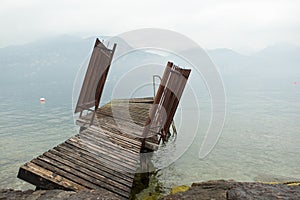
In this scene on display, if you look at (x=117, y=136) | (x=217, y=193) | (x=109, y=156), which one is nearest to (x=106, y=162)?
(x=109, y=156)

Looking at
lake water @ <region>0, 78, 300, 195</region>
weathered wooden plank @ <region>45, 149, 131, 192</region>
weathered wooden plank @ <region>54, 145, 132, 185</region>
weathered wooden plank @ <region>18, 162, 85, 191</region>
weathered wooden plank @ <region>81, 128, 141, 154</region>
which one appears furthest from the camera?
lake water @ <region>0, 78, 300, 195</region>

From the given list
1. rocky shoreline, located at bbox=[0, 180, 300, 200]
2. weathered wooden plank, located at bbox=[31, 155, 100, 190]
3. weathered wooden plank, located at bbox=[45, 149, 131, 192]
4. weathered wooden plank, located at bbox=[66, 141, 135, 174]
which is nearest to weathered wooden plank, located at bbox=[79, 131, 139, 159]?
weathered wooden plank, located at bbox=[66, 141, 135, 174]

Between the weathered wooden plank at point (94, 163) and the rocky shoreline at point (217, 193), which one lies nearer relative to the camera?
the rocky shoreline at point (217, 193)

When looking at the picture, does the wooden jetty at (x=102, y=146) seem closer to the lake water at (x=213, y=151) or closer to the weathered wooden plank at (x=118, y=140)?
the weathered wooden plank at (x=118, y=140)

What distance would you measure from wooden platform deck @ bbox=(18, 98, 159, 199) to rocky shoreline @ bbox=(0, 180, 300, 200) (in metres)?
0.89

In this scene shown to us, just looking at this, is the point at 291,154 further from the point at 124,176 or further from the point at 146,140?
the point at 124,176

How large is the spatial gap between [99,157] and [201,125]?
20.9 meters

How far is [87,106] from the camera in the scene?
9102 millimetres

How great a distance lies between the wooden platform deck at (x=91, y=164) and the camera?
479 centimetres

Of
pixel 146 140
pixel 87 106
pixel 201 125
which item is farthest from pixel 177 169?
pixel 201 125

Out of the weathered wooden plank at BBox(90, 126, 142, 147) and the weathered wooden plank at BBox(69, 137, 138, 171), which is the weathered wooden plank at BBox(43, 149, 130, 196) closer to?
the weathered wooden plank at BBox(69, 137, 138, 171)

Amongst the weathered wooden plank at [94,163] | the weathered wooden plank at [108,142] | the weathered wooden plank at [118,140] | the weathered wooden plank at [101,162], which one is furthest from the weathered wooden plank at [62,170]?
the weathered wooden plank at [118,140]

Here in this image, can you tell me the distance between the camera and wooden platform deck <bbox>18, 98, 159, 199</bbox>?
189 inches

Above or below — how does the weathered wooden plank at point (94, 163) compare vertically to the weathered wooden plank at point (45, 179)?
above
